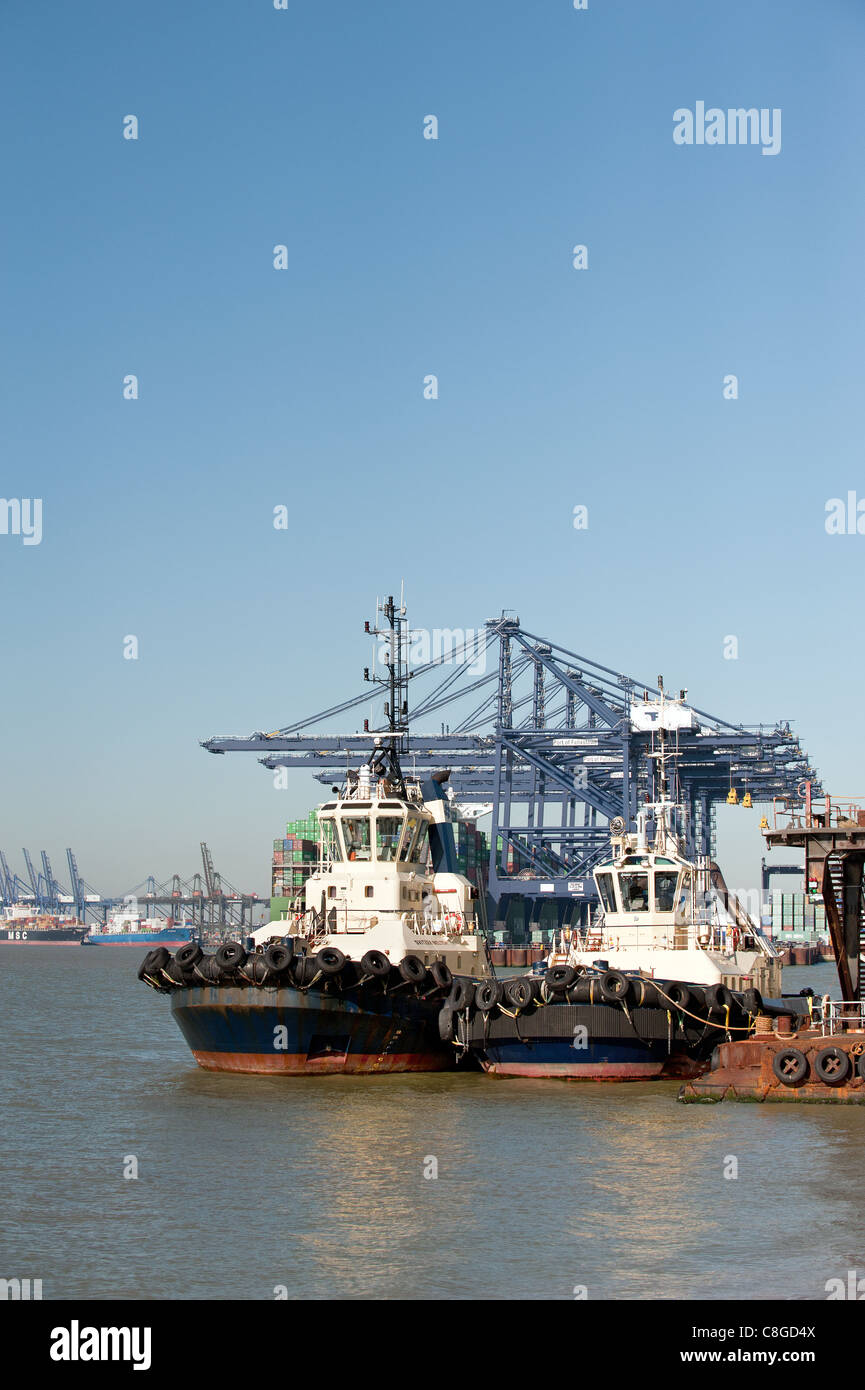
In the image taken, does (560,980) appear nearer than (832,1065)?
No

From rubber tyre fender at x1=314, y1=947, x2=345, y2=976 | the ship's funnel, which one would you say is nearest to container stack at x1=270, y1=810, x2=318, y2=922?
the ship's funnel

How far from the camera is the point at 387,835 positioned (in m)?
39.2

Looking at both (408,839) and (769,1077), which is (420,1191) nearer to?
(769,1077)

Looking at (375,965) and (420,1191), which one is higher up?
(375,965)

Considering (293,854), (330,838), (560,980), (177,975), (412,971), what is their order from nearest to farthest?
(560,980)
(412,971)
(177,975)
(330,838)
(293,854)

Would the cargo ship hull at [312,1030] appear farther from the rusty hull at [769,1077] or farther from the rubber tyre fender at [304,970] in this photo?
the rusty hull at [769,1077]

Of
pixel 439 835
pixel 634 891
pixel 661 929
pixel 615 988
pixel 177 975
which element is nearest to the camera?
pixel 615 988

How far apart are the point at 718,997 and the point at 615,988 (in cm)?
256

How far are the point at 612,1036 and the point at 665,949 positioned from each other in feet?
14.2

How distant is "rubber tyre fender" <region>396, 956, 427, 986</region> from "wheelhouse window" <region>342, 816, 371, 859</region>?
466cm

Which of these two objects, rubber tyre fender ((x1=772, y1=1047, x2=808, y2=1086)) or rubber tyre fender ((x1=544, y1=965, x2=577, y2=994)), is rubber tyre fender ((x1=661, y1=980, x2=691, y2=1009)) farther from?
rubber tyre fender ((x1=772, y1=1047, x2=808, y2=1086))

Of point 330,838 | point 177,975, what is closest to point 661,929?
point 330,838

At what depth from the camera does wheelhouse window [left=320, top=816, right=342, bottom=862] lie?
39781mm

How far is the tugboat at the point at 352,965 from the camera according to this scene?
34125 millimetres
